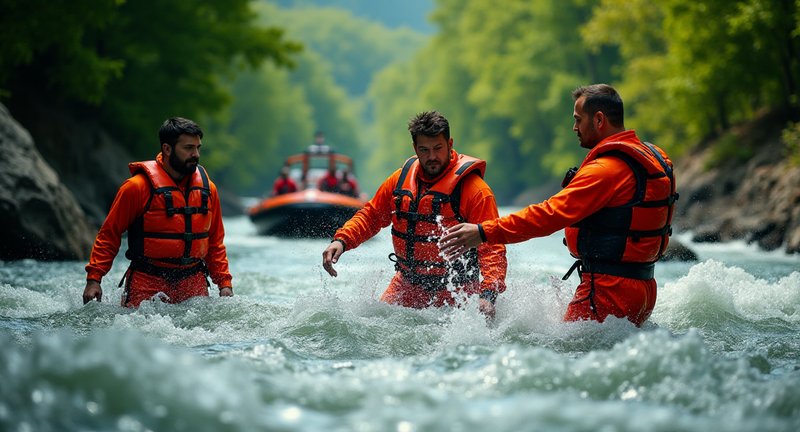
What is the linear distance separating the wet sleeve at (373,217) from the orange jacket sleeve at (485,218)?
59cm

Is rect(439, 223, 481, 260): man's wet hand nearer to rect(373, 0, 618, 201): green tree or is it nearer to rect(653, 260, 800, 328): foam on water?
rect(653, 260, 800, 328): foam on water

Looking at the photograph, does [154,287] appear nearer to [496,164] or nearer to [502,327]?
[502,327]

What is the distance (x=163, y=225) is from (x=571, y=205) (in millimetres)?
2999

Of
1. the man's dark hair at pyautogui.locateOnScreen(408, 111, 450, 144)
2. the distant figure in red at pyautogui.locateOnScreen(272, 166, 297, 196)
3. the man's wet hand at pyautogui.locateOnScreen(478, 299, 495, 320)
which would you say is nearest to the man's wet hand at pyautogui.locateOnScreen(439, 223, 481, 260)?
the man's wet hand at pyautogui.locateOnScreen(478, 299, 495, 320)

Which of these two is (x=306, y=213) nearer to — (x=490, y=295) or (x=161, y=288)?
(x=161, y=288)

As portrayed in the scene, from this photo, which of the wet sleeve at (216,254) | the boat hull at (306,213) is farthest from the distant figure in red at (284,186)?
the wet sleeve at (216,254)

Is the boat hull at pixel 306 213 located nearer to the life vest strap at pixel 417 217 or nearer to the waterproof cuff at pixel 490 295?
the life vest strap at pixel 417 217

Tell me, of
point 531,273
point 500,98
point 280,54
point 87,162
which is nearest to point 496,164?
point 500,98

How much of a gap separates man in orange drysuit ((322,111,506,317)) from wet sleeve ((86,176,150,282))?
147 centimetres

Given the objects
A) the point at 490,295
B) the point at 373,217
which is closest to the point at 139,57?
the point at 373,217

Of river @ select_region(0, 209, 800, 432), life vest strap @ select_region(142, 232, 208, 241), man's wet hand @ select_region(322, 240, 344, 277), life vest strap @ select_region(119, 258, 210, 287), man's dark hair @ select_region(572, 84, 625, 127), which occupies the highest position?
man's dark hair @ select_region(572, 84, 625, 127)

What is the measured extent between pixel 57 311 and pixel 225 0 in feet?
57.7

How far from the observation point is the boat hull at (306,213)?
1889 centimetres

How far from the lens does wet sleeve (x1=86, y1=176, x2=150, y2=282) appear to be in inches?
255
